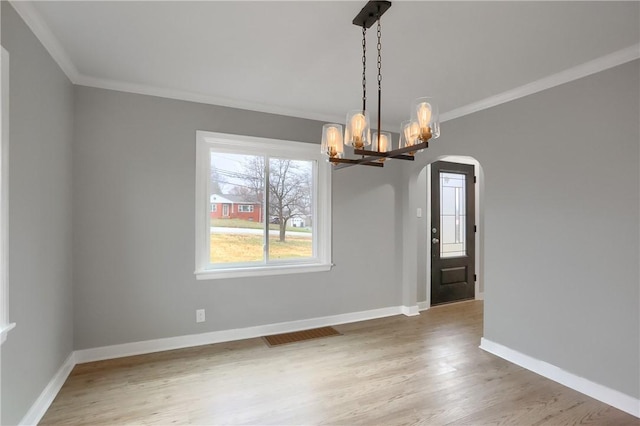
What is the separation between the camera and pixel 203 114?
11.1ft

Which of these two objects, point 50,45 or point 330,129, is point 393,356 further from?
point 50,45

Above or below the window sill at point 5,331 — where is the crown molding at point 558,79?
above

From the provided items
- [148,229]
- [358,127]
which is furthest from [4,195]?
[358,127]

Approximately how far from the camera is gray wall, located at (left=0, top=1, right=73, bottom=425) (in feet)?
6.00

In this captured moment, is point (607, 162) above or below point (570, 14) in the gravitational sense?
below

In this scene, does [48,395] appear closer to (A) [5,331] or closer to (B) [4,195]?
(A) [5,331]

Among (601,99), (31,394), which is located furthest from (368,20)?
(31,394)

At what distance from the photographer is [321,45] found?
7.69 feet

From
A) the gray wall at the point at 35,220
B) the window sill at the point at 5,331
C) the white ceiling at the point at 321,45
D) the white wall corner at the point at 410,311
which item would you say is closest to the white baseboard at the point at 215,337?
the white wall corner at the point at 410,311

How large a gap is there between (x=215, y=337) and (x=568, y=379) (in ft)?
10.5

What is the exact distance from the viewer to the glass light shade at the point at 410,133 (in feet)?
6.04

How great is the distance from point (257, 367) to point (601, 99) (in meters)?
3.51

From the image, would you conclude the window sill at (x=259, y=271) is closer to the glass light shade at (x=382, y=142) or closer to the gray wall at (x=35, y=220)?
the gray wall at (x=35, y=220)

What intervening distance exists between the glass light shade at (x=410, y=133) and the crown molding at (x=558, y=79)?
1690mm
